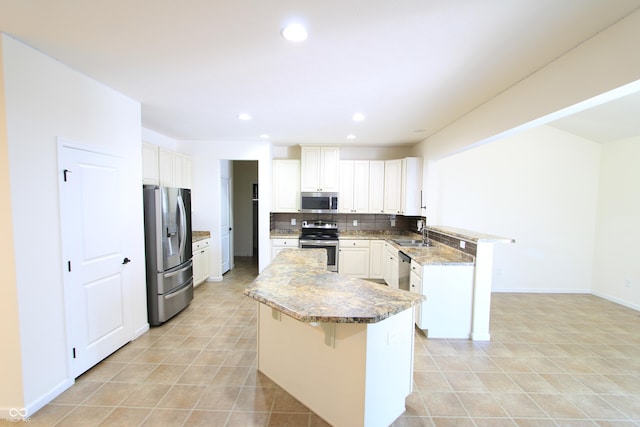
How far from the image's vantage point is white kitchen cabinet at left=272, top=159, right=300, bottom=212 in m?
5.16

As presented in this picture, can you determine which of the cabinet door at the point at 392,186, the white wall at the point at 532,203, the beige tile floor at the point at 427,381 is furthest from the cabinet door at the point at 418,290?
the cabinet door at the point at 392,186

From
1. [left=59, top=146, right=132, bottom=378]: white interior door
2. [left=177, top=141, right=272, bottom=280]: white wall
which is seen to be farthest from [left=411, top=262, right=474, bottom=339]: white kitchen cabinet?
[left=59, top=146, right=132, bottom=378]: white interior door

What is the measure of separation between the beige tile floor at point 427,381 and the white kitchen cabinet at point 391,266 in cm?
104

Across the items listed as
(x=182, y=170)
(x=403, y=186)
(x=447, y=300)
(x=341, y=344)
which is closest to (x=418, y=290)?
(x=447, y=300)

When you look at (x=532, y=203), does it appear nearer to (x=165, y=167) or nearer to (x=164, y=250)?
(x=164, y=250)

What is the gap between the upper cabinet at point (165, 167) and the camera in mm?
3474

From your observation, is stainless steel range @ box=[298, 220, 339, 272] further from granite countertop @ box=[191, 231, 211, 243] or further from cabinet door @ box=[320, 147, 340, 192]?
granite countertop @ box=[191, 231, 211, 243]

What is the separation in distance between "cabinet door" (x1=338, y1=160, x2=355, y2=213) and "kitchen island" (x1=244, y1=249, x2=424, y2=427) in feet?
10.0

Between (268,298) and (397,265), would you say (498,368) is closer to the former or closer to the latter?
(397,265)

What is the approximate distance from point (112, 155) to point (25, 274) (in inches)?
49.5

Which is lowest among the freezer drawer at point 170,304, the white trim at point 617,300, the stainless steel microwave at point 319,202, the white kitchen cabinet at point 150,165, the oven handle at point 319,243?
the white trim at point 617,300

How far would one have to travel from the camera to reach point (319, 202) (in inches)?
200

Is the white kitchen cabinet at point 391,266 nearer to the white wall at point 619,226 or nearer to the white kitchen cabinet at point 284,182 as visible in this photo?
the white kitchen cabinet at point 284,182

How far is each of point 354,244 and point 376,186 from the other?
1251 millimetres
